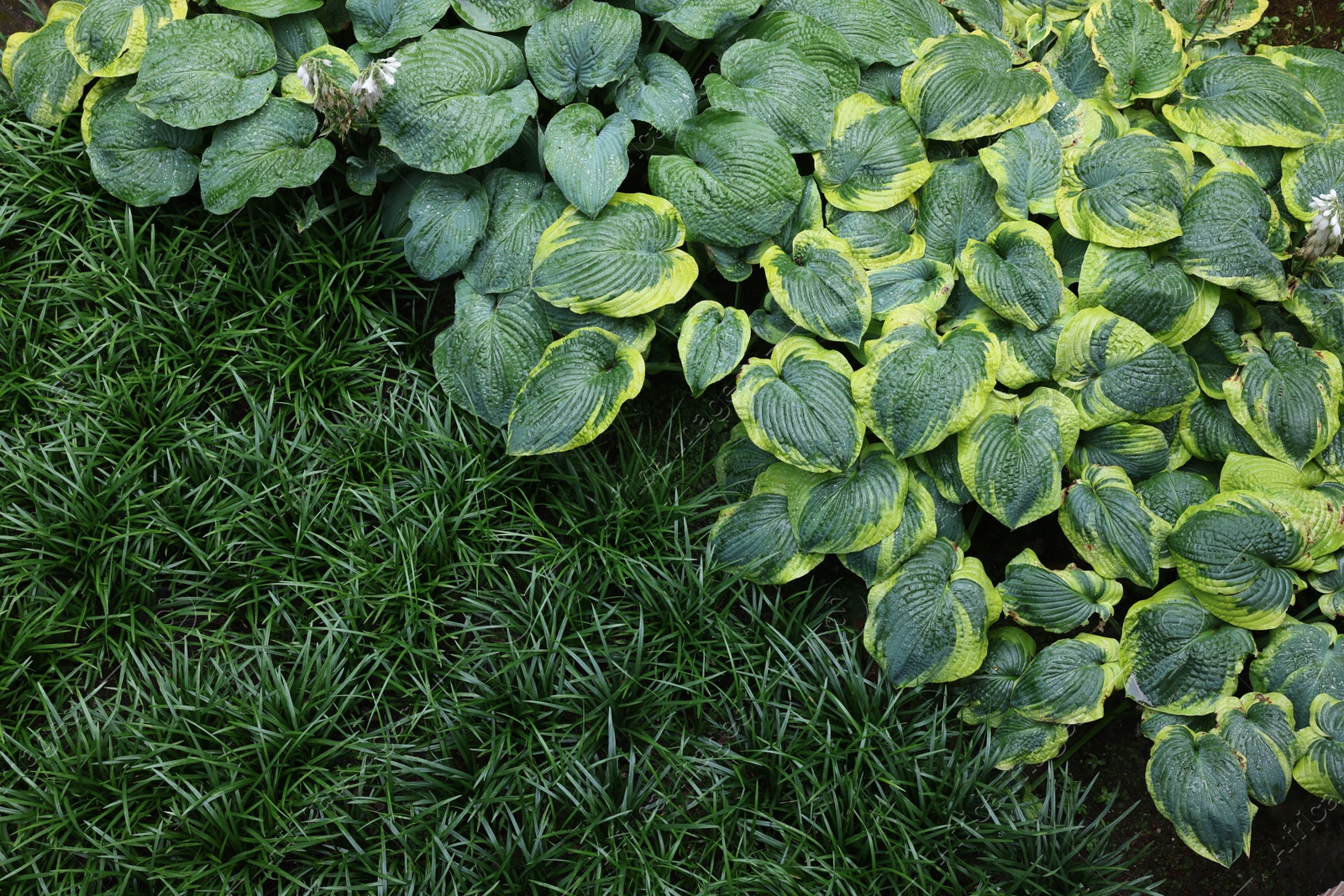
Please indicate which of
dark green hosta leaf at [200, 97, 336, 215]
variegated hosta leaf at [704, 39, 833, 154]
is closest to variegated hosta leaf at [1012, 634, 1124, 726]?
variegated hosta leaf at [704, 39, 833, 154]

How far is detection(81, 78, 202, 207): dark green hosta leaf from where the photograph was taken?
8.90 feet

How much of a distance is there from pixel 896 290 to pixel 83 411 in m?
2.23

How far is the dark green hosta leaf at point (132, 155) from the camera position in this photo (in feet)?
8.90

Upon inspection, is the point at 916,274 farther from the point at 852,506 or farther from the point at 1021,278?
the point at 852,506

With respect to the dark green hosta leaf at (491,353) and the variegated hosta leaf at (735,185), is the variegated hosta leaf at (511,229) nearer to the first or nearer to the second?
the dark green hosta leaf at (491,353)

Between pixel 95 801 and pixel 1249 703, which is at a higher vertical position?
pixel 1249 703

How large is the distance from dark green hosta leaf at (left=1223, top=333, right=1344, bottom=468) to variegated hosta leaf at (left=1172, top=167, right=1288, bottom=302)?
0.66ft

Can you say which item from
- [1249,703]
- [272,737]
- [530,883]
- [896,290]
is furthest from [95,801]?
[1249,703]

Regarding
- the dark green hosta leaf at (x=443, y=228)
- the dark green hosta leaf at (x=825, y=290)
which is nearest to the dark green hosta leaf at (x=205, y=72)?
the dark green hosta leaf at (x=443, y=228)

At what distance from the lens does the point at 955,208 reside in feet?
8.93

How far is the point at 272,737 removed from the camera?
2.21 m

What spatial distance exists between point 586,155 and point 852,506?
3.90ft

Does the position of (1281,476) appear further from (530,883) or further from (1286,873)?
(530,883)

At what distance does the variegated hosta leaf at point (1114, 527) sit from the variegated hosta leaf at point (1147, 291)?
0.43m
